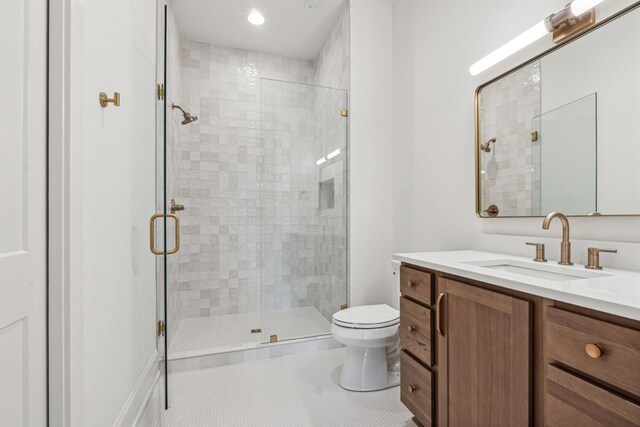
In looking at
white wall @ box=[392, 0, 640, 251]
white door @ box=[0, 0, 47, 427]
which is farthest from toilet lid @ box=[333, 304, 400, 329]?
white door @ box=[0, 0, 47, 427]

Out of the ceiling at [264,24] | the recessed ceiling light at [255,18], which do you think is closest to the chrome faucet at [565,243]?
the ceiling at [264,24]

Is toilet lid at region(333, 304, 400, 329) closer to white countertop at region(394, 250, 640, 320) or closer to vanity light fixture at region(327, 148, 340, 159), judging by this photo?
white countertop at region(394, 250, 640, 320)

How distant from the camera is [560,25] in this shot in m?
1.22

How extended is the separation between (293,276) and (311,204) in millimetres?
Result: 642

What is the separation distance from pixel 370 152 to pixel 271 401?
187 cm

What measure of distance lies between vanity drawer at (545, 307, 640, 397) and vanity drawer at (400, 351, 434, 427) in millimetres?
628

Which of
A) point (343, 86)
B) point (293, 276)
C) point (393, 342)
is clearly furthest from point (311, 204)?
point (393, 342)

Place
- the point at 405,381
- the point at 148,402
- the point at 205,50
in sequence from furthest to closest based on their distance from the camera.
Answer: the point at 205,50 < the point at 148,402 < the point at 405,381

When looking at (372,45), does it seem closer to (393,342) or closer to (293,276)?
(293,276)

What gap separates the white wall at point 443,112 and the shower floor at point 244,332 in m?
0.95

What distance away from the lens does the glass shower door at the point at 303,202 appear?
2.43 m

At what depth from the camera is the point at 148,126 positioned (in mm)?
1712

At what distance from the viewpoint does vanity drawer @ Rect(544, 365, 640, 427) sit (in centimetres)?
63

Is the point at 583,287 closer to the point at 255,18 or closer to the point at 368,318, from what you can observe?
the point at 368,318
